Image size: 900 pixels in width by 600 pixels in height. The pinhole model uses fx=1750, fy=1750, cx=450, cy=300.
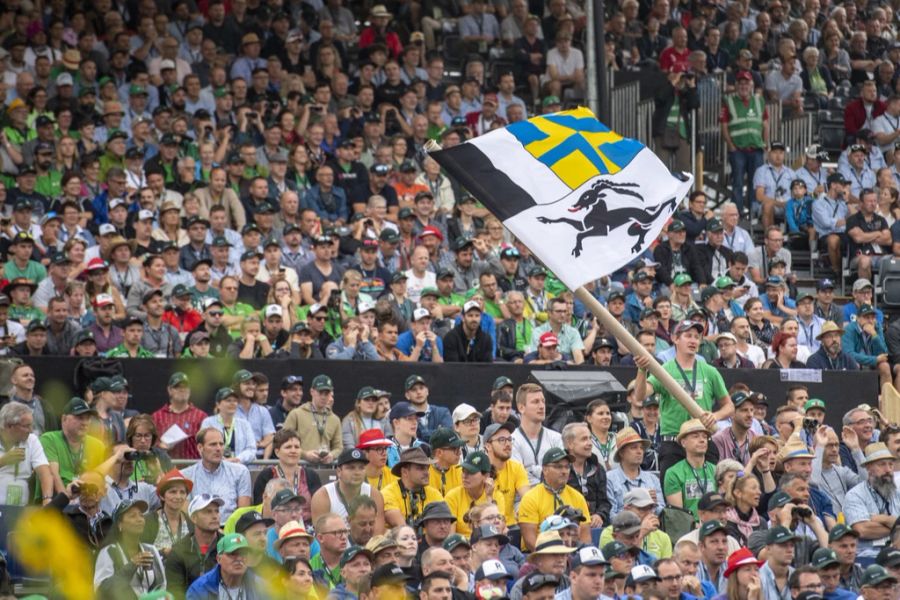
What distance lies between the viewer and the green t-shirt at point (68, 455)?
13.1m

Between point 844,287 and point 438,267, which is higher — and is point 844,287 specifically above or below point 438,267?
below

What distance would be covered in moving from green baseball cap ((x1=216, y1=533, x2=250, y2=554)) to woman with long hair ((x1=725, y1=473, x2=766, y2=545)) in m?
3.84

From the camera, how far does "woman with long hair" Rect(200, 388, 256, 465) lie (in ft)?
45.8

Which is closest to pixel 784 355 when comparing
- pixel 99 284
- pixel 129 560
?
pixel 99 284

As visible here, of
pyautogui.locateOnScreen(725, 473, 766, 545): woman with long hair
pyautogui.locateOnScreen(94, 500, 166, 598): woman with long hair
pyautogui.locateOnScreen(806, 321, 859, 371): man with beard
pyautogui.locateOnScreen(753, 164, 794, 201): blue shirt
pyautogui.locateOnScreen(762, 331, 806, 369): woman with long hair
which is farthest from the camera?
pyautogui.locateOnScreen(753, 164, 794, 201): blue shirt

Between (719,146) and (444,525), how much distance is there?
12693 mm

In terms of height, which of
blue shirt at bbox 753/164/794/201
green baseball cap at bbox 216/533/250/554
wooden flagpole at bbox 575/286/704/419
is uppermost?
wooden flagpole at bbox 575/286/704/419

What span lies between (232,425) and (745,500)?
4168 mm

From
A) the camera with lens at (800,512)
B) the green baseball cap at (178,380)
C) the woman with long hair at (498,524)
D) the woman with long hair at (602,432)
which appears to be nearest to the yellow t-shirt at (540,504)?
the woman with long hair at (498,524)

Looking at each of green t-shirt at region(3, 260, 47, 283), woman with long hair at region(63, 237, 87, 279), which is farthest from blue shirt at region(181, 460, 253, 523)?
green t-shirt at region(3, 260, 47, 283)

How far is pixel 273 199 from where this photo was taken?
19.1 m

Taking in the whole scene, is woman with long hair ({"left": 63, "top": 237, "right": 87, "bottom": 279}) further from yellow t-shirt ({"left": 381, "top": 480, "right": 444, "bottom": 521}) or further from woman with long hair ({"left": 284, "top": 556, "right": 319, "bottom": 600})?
woman with long hair ({"left": 284, "top": 556, "right": 319, "bottom": 600})

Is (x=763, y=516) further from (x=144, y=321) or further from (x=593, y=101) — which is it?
(x=593, y=101)

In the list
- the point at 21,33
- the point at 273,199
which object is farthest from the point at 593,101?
the point at 21,33
